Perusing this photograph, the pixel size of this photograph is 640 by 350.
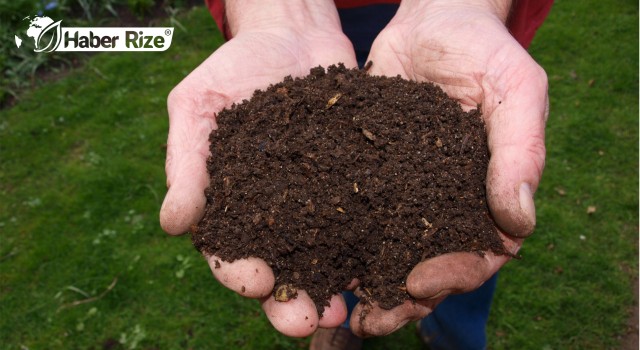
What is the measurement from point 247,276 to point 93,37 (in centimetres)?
490

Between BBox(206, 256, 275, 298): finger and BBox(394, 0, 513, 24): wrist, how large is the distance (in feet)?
4.93

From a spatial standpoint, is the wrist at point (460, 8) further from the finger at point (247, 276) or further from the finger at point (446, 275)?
the finger at point (247, 276)

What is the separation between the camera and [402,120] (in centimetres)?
223

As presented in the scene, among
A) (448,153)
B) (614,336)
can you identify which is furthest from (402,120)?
(614,336)

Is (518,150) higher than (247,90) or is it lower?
higher

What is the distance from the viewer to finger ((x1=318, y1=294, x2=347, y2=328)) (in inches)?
81.5

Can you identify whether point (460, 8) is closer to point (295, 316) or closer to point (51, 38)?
point (295, 316)

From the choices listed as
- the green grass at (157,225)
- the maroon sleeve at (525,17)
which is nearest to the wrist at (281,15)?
the maroon sleeve at (525,17)

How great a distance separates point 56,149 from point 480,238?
4180mm

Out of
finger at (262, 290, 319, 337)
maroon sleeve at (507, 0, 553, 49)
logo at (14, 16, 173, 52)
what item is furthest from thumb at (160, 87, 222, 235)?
logo at (14, 16, 173, 52)

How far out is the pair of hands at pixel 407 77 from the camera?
74.4 inches

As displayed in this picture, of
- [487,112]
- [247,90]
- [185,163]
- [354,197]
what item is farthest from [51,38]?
[487,112]

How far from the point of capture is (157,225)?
4141mm

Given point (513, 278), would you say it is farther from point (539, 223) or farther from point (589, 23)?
point (589, 23)
